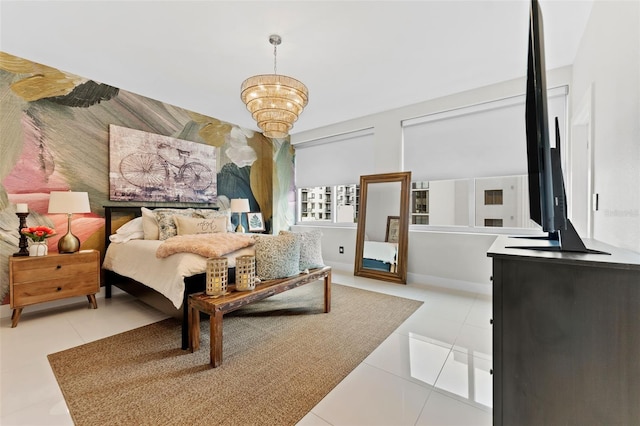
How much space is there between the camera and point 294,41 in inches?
95.6

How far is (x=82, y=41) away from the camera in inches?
95.8

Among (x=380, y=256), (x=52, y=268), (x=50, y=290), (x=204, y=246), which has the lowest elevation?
(x=50, y=290)

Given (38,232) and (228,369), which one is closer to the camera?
(228,369)

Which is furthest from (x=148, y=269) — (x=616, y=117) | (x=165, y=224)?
(x=616, y=117)

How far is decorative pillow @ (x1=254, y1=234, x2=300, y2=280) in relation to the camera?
7.59ft

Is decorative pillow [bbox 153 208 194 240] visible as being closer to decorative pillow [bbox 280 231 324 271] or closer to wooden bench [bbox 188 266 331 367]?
wooden bench [bbox 188 266 331 367]

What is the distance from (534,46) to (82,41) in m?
3.47

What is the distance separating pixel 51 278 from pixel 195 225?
4.50 feet

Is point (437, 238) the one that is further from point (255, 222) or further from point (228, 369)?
point (255, 222)

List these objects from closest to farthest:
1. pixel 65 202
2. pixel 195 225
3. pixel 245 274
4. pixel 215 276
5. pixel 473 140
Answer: pixel 215 276 → pixel 245 274 → pixel 65 202 → pixel 195 225 → pixel 473 140

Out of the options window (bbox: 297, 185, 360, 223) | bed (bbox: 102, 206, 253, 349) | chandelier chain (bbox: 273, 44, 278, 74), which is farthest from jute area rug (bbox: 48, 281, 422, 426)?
chandelier chain (bbox: 273, 44, 278, 74)

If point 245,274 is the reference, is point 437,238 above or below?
above

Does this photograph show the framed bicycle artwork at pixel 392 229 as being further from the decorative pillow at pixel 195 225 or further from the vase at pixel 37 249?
the vase at pixel 37 249

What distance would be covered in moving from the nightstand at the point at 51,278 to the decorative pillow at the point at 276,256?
1.92 metres
